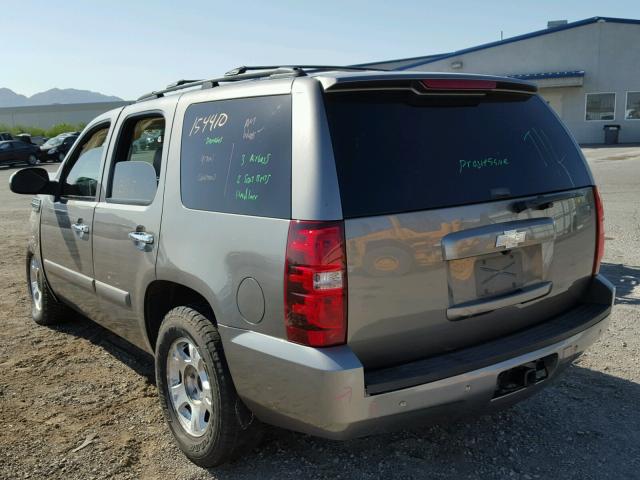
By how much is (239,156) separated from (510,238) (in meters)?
1.32

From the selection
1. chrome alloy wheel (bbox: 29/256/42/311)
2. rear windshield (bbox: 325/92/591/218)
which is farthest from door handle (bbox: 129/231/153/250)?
chrome alloy wheel (bbox: 29/256/42/311)

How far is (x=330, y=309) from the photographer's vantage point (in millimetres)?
2396

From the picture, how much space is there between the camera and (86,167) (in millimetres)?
4410

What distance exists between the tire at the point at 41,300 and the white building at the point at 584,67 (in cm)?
2847

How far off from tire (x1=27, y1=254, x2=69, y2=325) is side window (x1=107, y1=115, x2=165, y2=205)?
1.69 m

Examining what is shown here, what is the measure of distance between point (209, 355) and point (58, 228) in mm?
2293

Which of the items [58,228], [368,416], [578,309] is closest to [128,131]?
[58,228]

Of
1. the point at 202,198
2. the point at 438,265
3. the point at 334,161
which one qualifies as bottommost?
the point at 438,265

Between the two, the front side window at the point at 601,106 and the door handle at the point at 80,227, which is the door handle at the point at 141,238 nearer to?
the door handle at the point at 80,227

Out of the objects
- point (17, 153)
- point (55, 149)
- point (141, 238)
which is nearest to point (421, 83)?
point (141, 238)

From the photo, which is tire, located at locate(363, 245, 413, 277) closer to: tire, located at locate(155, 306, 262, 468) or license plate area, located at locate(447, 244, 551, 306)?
license plate area, located at locate(447, 244, 551, 306)

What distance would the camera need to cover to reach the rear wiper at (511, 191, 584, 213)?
2.82 m

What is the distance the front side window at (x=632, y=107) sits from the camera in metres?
29.4

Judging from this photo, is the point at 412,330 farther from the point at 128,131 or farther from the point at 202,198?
the point at 128,131
